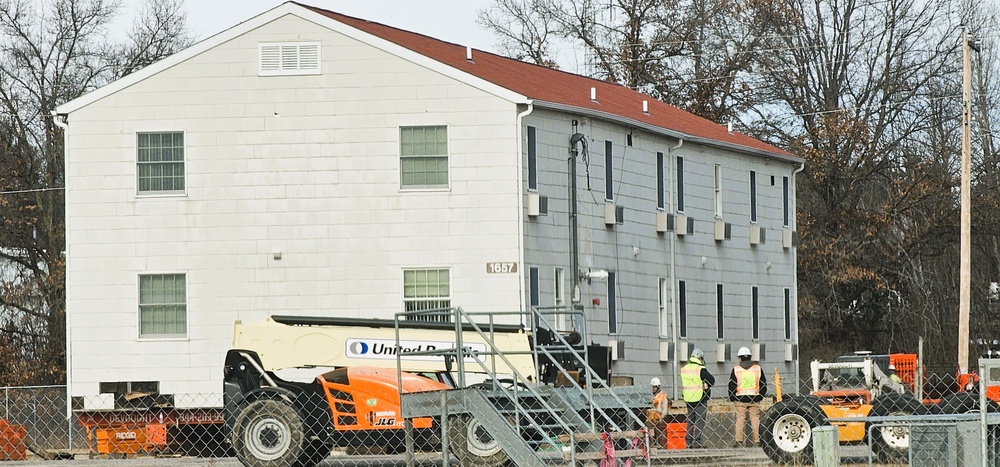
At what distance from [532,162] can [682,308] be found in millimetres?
7558

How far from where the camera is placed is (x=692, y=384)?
27.1 m

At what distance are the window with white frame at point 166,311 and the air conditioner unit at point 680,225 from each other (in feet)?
39.8

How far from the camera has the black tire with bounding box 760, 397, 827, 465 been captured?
22.0 m

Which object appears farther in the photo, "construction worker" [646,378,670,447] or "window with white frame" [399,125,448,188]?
"window with white frame" [399,125,448,188]

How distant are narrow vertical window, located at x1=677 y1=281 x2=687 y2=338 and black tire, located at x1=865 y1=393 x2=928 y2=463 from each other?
16.7 m

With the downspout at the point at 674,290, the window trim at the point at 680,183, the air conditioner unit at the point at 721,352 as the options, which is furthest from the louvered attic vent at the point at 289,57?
the air conditioner unit at the point at 721,352

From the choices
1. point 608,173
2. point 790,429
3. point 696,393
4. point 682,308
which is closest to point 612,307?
point 608,173

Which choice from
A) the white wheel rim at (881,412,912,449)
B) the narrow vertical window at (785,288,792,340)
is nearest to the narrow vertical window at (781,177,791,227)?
the narrow vertical window at (785,288,792,340)

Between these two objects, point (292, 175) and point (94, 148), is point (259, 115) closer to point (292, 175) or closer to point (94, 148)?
point (292, 175)

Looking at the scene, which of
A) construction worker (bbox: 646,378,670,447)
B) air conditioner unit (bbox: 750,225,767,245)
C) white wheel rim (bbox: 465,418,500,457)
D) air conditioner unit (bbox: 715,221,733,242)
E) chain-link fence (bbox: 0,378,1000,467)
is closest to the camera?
chain-link fence (bbox: 0,378,1000,467)

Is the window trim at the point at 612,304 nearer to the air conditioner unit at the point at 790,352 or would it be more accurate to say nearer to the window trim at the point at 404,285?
the window trim at the point at 404,285

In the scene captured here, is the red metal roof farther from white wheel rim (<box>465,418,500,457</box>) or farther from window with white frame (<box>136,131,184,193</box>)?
white wheel rim (<box>465,418,500,457</box>)

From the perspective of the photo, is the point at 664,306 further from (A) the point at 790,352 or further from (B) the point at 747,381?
(B) the point at 747,381

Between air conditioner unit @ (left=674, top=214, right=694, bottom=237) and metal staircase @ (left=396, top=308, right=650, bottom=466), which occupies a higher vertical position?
air conditioner unit @ (left=674, top=214, right=694, bottom=237)
